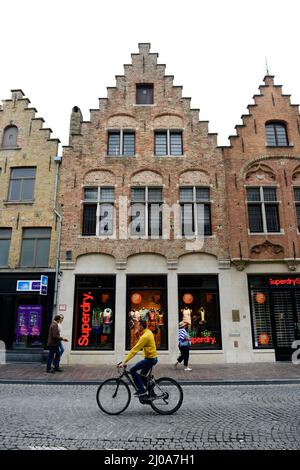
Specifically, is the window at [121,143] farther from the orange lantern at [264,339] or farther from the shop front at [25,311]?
the orange lantern at [264,339]

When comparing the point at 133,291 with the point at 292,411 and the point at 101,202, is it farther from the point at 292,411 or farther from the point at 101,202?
the point at 292,411

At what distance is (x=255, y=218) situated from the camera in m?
15.0

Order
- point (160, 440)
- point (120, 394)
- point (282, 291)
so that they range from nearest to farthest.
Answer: point (160, 440)
point (120, 394)
point (282, 291)

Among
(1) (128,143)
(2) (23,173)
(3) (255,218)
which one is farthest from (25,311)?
(3) (255,218)

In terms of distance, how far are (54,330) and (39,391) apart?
9.06 ft

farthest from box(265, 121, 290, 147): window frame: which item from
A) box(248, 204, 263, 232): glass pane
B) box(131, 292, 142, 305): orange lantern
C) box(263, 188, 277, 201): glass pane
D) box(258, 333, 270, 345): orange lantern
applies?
box(131, 292, 142, 305): orange lantern

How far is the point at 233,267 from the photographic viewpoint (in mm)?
14227

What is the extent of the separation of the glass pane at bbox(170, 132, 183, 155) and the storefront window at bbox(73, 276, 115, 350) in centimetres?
690

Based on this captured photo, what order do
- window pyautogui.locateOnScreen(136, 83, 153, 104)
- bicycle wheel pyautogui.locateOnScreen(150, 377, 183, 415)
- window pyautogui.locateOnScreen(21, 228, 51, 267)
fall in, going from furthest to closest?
window pyautogui.locateOnScreen(136, 83, 153, 104) → window pyautogui.locateOnScreen(21, 228, 51, 267) → bicycle wheel pyautogui.locateOnScreen(150, 377, 183, 415)

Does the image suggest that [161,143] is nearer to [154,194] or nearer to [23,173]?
[154,194]

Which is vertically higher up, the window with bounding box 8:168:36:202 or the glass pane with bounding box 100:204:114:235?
the window with bounding box 8:168:36:202

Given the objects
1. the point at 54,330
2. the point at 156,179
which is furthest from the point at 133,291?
the point at 156,179

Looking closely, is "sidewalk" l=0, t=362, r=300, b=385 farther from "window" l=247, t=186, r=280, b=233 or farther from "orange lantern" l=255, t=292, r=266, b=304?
"window" l=247, t=186, r=280, b=233

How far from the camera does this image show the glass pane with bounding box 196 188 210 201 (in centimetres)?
1520
